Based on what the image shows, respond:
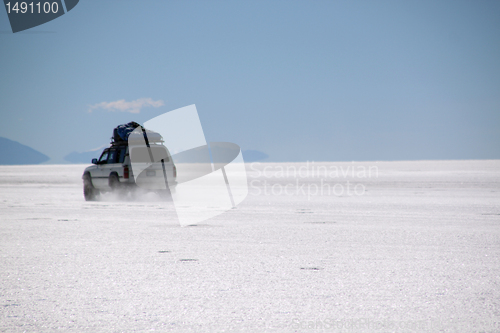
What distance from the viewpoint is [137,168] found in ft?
49.2

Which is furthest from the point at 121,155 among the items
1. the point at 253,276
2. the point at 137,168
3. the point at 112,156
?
the point at 253,276

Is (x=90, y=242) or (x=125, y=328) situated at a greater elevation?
(x=125, y=328)

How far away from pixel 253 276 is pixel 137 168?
11.0 metres

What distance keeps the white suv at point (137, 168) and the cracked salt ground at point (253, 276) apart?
521cm

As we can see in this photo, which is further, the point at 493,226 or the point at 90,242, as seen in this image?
the point at 493,226

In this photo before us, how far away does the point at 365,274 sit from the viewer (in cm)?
506

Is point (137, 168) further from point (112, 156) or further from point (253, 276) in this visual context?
point (253, 276)

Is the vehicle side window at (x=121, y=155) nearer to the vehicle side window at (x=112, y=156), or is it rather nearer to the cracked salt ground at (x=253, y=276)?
the vehicle side window at (x=112, y=156)

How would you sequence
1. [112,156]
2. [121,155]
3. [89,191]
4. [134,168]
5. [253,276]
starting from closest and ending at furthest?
[253,276] → [134,168] → [121,155] → [112,156] → [89,191]

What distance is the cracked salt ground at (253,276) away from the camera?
3.56 metres

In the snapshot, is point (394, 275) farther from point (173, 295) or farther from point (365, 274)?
Result: point (173, 295)

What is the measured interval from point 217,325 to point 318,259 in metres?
2.81

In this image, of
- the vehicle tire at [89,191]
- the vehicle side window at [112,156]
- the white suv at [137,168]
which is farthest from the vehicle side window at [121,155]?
the vehicle tire at [89,191]

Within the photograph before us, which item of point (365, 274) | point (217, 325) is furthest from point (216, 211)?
point (217, 325)
